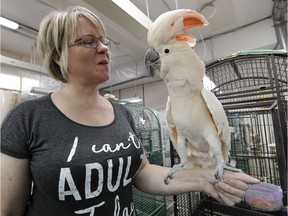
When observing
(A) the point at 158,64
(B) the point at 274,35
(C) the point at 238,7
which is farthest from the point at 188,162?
(B) the point at 274,35

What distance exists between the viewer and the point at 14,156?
46 centimetres

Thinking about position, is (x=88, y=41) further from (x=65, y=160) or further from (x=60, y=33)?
(x=65, y=160)

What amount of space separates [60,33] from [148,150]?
163cm

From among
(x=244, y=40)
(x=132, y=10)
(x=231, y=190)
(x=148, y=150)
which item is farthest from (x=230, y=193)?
(x=244, y=40)

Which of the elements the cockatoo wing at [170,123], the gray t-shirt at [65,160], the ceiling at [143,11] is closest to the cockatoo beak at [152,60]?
the cockatoo wing at [170,123]

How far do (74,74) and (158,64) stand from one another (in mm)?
269

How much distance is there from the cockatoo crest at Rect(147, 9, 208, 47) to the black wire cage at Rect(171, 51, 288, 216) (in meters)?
0.64

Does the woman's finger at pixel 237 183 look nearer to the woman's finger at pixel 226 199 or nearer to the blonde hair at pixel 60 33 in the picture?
the woman's finger at pixel 226 199

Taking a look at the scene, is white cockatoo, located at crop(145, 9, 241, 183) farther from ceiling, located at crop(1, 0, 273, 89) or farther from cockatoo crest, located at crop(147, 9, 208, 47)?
ceiling, located at crop(1, 0, 273, 89)

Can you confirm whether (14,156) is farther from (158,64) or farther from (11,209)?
(158,64)

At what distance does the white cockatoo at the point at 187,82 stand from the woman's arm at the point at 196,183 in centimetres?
3

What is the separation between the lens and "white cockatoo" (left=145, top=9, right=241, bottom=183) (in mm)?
470

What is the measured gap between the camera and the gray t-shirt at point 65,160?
0.47 metres

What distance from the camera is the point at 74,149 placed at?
51 centimetres
